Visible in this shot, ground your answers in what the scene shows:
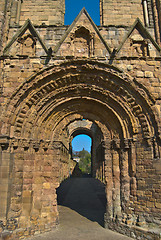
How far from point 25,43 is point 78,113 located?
346 cm

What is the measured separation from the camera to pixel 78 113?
24.4 feet

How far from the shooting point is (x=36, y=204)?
241 inches

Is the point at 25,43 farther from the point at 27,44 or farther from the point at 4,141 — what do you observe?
the point at 4,141

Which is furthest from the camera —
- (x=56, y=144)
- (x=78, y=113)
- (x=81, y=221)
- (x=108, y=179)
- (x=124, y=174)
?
(x=78, y=113)

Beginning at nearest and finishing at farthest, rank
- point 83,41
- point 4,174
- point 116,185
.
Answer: point 4,174 < point 116,185 < point 83,41

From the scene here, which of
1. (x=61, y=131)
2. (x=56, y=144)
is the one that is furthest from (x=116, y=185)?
(x=61, y=131)

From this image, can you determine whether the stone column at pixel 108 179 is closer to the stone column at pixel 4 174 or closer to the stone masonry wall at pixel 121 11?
the stone column at pixel 4 174

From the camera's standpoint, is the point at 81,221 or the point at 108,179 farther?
the point at 81,221

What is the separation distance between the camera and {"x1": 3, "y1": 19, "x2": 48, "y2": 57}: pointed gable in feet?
22.4

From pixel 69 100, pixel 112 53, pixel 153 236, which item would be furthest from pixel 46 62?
pixel 153 236

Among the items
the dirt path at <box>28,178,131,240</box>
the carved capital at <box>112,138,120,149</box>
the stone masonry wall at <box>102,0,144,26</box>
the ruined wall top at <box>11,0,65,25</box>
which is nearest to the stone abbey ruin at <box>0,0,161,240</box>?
the carved capital at <box>112,138,120,149</box>

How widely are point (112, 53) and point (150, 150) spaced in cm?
370

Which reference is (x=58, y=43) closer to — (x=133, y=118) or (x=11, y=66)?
(x=11, y=66)

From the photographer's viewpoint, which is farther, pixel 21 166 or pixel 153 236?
pixel 21 166
